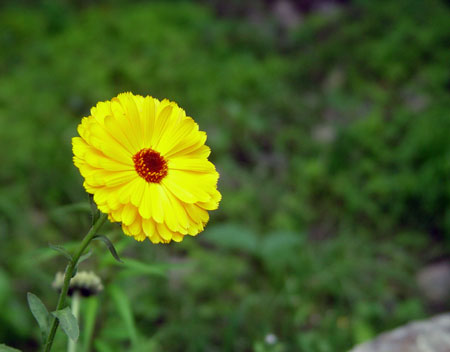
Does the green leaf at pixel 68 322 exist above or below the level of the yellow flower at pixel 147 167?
below

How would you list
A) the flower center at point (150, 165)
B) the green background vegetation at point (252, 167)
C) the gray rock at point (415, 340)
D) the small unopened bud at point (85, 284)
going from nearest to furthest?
the flower center at point (150, 165) → the small unopened bud at point (85, 284) → the gray rock at point (415, 340) → the green background vegetation at point (252, 167)

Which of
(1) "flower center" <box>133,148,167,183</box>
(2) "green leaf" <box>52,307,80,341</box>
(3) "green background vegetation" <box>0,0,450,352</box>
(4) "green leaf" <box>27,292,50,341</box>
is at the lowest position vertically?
(2) "green leaf" <box>52,307,80,341</box>

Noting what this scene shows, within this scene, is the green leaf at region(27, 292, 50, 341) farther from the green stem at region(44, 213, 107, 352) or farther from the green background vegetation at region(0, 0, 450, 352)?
the green background vegetation at region(0, 0, 450, 352)

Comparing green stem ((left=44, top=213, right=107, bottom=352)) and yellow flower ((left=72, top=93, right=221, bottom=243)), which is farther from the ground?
yellow flower ((left=72, top=93, right=221, bottom=243))

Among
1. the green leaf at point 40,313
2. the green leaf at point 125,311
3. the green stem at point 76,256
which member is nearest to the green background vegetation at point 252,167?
the green leaf at point 125,311

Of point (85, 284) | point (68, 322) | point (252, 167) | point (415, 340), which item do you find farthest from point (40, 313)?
point (252, 167)

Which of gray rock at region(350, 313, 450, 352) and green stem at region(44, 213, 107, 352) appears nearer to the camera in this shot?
green stem at region(44, 213, 107, 352)

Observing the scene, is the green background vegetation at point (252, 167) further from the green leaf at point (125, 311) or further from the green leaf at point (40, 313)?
the green leaf at point (40, 313)

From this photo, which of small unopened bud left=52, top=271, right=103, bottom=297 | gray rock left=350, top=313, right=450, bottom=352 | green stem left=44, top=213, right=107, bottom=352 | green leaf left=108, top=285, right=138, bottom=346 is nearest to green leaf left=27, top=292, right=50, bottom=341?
green stem left=44, top=213, right=107, bottom=352
